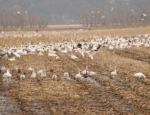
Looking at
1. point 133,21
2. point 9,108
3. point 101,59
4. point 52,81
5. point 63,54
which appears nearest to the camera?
point 9,108

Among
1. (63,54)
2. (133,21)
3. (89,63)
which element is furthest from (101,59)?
(133,21)

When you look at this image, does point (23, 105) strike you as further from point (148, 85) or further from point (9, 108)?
point (148, 85)

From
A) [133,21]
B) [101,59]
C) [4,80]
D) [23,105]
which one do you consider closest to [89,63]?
[101,59]

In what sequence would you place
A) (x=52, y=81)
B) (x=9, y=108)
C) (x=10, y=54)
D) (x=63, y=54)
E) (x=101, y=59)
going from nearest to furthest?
(x=9, y=108)
(x=52, y=81)
(x=101, y=59)
(x=10, y=54)
(x=63, y=54)

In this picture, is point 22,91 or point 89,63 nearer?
point 22,91

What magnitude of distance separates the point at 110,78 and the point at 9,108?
601 cm

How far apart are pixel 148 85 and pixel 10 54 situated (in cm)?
1334

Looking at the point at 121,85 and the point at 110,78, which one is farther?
the point at 110,78

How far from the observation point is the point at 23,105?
11.1 metres

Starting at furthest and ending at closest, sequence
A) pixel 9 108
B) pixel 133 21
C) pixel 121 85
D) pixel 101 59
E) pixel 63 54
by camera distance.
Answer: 1. pixel 133 21
2. pixel 63 54
3. pixel 101 59
4. pixel 121 85
5. pixel 9 108

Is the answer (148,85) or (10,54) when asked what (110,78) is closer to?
(148,85)

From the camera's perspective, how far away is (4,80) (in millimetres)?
A: 15578

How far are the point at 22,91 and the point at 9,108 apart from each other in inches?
91.0

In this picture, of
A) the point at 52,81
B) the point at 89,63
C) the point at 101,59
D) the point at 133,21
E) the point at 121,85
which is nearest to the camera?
the point at 121,85
